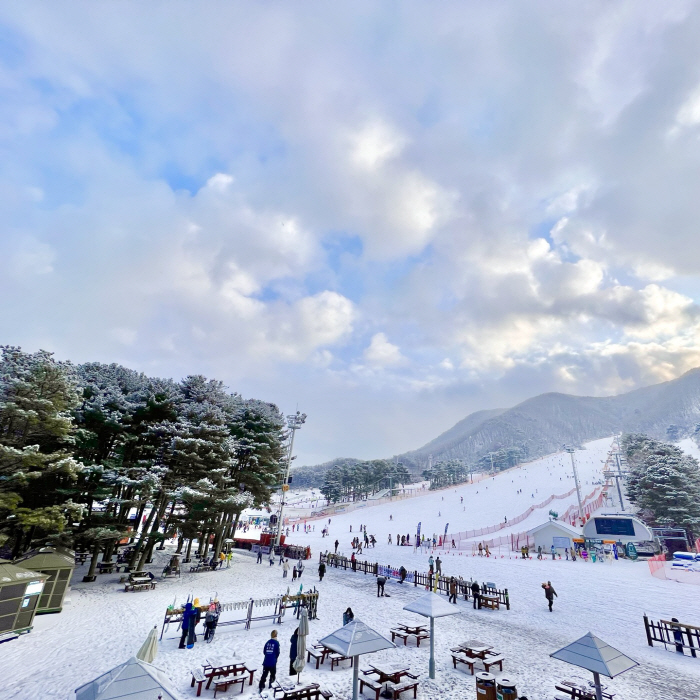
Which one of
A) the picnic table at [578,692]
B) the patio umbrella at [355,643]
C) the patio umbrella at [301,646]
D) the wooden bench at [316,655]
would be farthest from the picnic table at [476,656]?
the patio umbrella at [301,646]

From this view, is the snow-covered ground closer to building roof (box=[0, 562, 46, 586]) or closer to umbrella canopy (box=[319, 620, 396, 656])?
building roof (box=[0, 562, 46, 586])

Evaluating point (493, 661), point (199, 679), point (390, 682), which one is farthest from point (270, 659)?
point (493, 661)

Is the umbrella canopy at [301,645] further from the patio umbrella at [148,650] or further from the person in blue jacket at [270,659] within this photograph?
the patio umbrella at [148,650]

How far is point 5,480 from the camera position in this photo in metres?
17.0

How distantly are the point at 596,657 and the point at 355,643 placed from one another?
5.17 metres

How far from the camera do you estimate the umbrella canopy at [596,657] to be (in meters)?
7.91

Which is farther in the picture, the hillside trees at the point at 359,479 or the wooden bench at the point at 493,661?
the hillside trees at the point at 359,479

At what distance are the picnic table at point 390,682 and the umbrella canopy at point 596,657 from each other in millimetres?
3757

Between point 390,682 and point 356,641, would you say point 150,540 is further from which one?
point 356,641

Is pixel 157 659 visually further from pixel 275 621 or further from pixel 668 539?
pixel 668 539

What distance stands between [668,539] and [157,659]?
40176 mm

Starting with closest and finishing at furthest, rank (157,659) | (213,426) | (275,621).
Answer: (157,659), (275,621), (213,426)

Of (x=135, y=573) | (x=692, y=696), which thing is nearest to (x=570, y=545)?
(x=692, y=696)

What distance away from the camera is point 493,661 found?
11.1 meters
